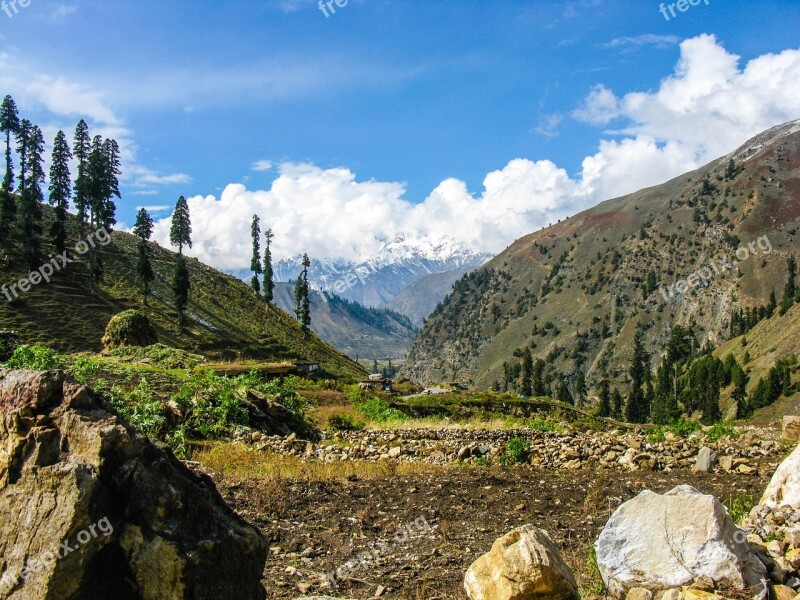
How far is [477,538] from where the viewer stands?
9727 mm

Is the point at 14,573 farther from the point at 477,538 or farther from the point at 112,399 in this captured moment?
the point at 112,399

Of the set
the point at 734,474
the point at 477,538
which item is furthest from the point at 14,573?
the point at 734,474

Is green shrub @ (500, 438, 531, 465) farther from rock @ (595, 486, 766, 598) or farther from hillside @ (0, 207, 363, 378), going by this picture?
hillside @ (0, 207, 363, 378)

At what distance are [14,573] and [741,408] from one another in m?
135

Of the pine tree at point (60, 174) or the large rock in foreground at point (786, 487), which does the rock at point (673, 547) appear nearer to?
the large rock in foreground at point (786, 487)

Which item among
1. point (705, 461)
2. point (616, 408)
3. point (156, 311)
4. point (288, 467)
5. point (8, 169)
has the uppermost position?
point (8, 169)

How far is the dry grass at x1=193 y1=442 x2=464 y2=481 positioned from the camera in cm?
1398

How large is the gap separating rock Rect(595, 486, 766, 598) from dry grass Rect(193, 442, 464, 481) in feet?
26.3

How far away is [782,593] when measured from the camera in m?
6.29

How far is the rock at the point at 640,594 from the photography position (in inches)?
250

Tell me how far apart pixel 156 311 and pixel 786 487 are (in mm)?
90173

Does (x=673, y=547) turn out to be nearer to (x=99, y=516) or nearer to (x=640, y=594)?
(x=640, y=594)

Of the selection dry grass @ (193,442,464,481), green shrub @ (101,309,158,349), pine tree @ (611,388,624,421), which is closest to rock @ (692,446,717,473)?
dry grass @ (193,442,464,481)

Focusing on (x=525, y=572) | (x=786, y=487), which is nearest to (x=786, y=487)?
(x=786, y=487)
